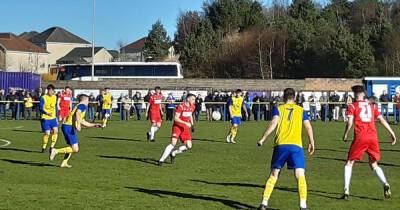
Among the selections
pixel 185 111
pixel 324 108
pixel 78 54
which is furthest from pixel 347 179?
pixel 78 54

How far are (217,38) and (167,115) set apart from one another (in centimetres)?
4011

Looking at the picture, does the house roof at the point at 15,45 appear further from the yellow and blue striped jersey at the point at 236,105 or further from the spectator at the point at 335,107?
the yellow and blue striped jersey at the point at 236,105

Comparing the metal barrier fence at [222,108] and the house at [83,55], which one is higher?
the house at [83,55]

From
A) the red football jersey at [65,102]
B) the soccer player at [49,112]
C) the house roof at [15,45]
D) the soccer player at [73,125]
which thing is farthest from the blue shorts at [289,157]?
the house roof at [15,45]

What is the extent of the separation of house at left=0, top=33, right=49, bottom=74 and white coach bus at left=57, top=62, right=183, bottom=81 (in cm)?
6052

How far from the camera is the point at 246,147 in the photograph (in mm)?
21547

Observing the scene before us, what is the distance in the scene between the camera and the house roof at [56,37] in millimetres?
144250

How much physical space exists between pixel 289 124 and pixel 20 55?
12052 centimetres

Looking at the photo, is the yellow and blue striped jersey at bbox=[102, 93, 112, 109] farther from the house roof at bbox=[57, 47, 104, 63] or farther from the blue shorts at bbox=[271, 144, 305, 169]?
the house roof at bbox=[57, 47, 104, 63]

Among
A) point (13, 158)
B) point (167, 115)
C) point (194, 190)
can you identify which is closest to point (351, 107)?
point (194, 190)

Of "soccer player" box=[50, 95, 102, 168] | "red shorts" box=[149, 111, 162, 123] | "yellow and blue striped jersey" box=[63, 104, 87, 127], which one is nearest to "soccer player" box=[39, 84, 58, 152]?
"soccer player" box=[50, 95, 102, 168]

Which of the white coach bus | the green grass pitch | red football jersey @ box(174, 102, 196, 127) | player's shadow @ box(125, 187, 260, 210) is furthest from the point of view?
the white coach bus

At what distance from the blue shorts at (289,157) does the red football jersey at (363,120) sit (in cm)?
222

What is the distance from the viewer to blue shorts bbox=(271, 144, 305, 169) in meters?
9.92
